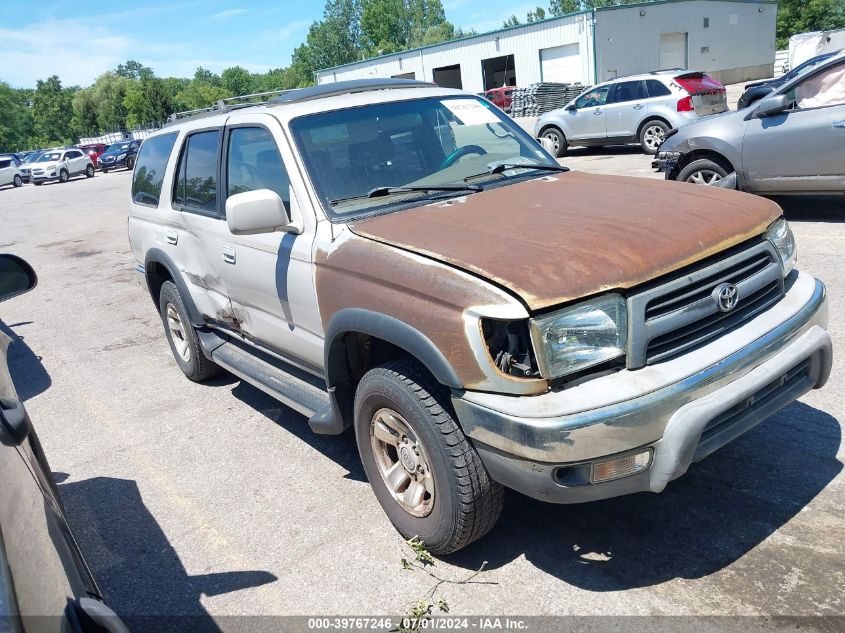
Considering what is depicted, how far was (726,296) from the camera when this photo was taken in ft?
9.78

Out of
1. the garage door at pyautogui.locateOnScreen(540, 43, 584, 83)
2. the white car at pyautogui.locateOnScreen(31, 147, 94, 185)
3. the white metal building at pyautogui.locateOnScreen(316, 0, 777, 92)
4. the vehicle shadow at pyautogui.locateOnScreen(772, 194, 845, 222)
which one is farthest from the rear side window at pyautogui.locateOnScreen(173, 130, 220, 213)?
the white car at pyautogui.locateOnScreen(31, 147, 94, 185)

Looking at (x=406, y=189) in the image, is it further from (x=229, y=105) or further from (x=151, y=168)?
(x=151, y=168)

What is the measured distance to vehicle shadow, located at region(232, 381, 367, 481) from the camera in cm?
434

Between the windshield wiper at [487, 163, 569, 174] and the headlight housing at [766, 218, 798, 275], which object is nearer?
the headlight housing at [766, 218, 798, 275]

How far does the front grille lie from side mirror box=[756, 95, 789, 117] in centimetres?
552

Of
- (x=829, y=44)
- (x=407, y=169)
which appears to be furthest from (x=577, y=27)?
(x=407, y=169)

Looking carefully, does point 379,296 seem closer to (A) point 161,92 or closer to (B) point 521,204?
(B) point 521,204

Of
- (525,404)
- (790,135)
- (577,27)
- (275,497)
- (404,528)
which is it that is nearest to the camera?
(525,404)

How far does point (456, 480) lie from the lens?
295 centimetres

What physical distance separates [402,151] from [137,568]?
2.61m

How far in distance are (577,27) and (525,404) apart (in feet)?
125

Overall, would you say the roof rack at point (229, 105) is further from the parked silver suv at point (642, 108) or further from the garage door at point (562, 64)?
the garage door at point (562, 64)

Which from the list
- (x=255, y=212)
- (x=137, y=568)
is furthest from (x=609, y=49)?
(x=137, y=568)

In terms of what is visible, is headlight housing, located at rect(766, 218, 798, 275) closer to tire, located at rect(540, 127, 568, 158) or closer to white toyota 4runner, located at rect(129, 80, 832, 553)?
white toyota 4runner, located at rect(129, 80, 832, 553)
